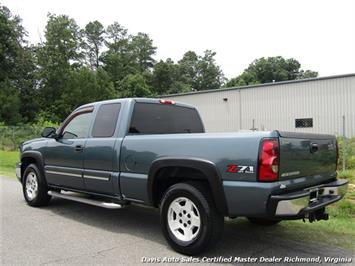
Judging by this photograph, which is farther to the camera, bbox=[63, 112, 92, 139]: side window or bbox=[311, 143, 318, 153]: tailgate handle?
bbox=[63, 112, 92, 139]: side window

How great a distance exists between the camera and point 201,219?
4.70 meters

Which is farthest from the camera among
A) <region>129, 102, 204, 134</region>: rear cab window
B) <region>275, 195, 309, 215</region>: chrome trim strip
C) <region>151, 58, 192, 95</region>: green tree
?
<region>151, 58, 192, 95</region>: green tree

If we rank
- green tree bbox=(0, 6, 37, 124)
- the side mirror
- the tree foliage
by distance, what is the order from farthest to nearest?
the tree foliage
green tree bbox=(0, 6, 37, 124)
the side mirror

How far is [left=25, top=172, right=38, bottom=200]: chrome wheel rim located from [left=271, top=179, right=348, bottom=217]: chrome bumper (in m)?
5.06

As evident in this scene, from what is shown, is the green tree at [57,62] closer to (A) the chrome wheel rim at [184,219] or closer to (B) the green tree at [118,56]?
(B) the green tree at [118,56]

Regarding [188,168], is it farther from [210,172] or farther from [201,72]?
[201,72]

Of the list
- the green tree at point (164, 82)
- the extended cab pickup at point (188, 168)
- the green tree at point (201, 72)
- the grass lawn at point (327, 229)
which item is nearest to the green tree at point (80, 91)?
the green tree at point (164, 82)

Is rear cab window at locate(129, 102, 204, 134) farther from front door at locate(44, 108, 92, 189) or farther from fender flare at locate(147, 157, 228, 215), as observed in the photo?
fender flare at locate(147, 157, 228, 215)

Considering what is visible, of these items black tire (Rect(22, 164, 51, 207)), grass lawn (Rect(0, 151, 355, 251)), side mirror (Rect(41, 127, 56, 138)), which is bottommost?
grass lawn (Rect(0, 151, 355, 251))

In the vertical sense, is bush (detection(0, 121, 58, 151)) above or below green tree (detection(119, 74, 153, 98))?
below

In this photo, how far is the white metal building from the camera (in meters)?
24.7

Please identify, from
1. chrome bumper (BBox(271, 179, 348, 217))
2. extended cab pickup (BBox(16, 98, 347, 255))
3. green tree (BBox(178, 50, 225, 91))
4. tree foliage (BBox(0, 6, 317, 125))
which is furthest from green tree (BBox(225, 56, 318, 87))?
chrome bumper (BBox(271, 179, 348, 217))

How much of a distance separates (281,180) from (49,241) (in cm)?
322

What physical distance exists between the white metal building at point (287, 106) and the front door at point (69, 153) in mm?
16245
